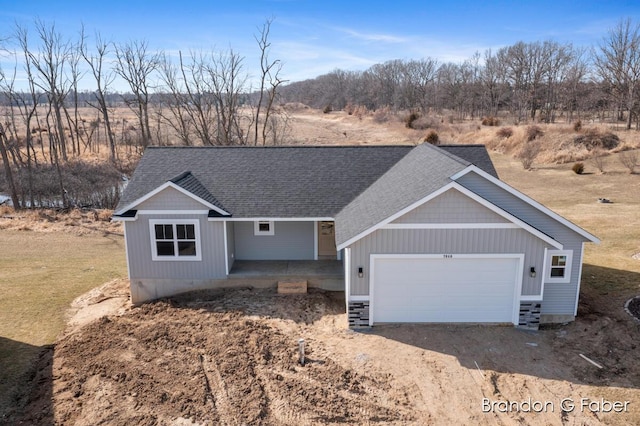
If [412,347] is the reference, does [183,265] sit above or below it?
above

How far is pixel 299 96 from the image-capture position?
431ft

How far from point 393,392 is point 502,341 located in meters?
3.67

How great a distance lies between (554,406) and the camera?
29.3 feet

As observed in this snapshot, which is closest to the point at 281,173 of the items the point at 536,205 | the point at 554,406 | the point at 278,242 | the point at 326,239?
the point at 278,242

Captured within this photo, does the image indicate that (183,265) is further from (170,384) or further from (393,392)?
(393,392)

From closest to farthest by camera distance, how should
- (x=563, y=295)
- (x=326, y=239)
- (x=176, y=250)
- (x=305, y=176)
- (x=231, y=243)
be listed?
(x=563, y=295) < (x=176, y=250) < (x=231, y=243) < (x=326, y=239) < (x=305, y=176)

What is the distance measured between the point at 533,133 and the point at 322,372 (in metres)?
40.0

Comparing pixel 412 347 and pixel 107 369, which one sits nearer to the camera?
pixel 107 369

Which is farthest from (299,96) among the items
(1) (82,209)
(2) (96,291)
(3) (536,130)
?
(2) (96,291)

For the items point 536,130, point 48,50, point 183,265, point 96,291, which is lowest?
point 96,291

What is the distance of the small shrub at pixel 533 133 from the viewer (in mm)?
42544

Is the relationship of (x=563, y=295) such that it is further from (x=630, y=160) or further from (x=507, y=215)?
(x=630, y=160)

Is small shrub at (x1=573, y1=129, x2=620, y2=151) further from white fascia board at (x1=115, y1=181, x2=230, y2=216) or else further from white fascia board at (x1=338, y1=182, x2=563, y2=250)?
white fascia board at (x1=115, y1=181, x2=230, y2=216)

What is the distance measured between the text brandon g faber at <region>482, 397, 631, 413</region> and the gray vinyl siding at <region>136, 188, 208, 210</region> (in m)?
9.53
